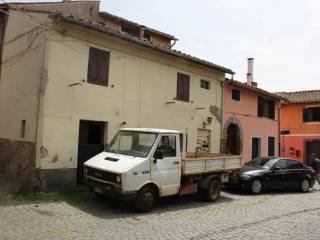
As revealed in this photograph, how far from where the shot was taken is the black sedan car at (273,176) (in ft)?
44.3

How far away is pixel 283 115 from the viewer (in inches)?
1185

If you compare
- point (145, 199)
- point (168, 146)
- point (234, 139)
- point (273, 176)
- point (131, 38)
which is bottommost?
point (145, 199)

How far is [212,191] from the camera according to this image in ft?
38.0

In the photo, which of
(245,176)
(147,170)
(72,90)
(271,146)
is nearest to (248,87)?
(271,146)

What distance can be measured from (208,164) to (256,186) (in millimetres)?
3241

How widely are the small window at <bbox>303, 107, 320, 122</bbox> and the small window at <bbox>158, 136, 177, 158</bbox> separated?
20725 mm

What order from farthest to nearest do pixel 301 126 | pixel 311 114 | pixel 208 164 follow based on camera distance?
pixel 301 126 → pixel 311 114 → pixel 208 164

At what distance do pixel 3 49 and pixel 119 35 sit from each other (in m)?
4.88

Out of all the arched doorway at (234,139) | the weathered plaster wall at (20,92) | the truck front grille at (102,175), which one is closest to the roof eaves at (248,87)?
the arched doorway at (234,139)

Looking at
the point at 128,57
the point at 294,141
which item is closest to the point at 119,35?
the point at 128,57

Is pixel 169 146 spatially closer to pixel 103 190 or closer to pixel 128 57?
pixel 103 190

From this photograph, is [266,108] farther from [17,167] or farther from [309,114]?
[17,167]

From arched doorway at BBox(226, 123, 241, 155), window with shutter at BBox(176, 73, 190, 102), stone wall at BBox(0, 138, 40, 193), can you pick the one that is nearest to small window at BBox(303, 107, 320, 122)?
arched doorway at BBox(226, 123, 241, 155)

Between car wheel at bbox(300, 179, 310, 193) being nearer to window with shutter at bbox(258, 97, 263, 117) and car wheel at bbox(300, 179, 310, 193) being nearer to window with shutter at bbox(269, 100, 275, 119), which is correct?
window with shutter at bbox(258, 97, 263, 117)
